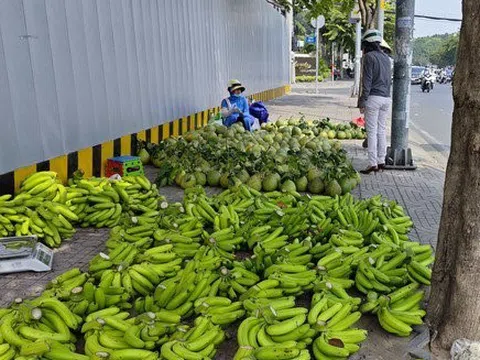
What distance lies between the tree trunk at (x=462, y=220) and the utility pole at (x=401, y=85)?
19.2 ft

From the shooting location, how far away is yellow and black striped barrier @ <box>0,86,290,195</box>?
5.55 meters

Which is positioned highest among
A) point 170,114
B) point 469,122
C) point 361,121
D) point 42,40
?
point 42,40

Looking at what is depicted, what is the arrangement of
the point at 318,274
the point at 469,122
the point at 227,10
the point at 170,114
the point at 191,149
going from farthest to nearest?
1. the point at 227,10
2. the point at 170,114
3. the point at 191,149
4. the point at 318,274
5. the point at 469,122

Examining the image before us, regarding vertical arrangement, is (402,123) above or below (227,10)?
below

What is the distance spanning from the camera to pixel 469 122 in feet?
9.30

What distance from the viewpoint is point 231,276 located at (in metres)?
3.88

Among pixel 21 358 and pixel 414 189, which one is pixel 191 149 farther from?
pixel 21 358

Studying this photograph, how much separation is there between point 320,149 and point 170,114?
2.89m

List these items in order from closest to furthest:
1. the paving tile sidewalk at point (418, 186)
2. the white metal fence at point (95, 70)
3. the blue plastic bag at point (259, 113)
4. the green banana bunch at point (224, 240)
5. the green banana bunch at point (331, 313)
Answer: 1. the green banana bunch at point (331, 313)
2. the green banana bunch at point (224, 240)
3. the white metal fence at point (95, 70)
4. the paving tile sidewalk at point (418, 186)
5. the blue plastic bag at point (259, 113)

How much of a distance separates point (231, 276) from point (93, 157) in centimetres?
391

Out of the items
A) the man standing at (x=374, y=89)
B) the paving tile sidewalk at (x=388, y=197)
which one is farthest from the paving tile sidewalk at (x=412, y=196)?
the man standing at (x=374, y=89)

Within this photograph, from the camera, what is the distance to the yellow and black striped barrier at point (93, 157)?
5.55m

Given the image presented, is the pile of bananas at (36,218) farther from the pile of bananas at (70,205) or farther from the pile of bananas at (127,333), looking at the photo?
the pile of bananas at (127,333)

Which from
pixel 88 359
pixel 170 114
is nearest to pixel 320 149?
pixel 170 114
